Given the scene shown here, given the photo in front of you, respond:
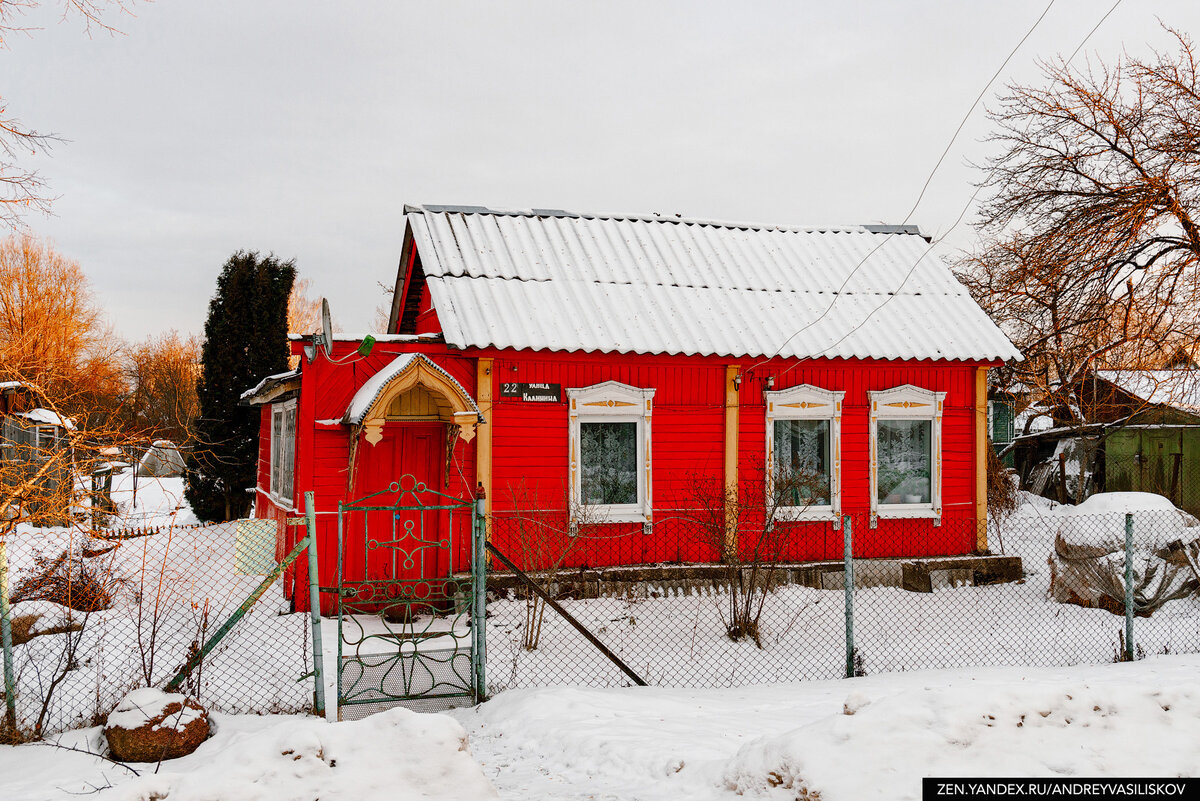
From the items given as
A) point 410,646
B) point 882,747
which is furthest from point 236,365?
point 882,747

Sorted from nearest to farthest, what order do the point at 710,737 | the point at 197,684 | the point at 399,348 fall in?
the point at 710,737 → the point at 197,684 → the point at 399,348

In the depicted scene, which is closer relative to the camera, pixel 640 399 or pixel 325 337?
pixel 325 337

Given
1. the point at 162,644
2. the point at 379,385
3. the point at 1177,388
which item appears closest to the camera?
the point at 162,644

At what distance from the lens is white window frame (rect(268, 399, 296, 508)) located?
11664mm

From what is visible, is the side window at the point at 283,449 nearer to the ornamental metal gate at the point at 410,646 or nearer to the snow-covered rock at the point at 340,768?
the ornamental metal gate at the point at 410,646

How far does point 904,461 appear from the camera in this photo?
40.6ft

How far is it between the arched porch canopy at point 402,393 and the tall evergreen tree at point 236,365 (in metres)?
9.08

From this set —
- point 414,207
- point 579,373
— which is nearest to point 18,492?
point 579,373

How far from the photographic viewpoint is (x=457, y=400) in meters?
9.83

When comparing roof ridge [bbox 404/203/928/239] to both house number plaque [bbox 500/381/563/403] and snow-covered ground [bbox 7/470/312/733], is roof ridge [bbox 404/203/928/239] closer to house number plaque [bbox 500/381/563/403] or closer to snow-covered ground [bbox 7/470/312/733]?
house number plaque [bbox 500/381/563/403]

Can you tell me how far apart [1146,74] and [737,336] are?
27.1 feet

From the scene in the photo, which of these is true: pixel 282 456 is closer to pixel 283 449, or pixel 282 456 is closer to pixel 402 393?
pixel 283 449

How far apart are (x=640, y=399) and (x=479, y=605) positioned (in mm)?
4962

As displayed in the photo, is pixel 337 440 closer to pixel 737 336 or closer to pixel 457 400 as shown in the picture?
pixel 457 400
